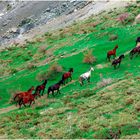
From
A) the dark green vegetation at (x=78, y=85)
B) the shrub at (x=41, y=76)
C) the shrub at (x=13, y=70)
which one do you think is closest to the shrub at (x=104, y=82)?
the dark green vegetation at (x=78, y=85)

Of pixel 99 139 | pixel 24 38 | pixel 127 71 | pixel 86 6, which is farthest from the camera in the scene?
pixel 86 6

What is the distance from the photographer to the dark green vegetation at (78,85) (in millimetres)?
23113

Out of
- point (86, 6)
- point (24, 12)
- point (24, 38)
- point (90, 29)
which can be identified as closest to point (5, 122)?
point (90, 29)

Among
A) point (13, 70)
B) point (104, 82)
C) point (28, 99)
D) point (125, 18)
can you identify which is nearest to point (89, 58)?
point (104, 82)

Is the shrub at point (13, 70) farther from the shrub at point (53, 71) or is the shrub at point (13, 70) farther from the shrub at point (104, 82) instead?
the shrub at point (104, 82)

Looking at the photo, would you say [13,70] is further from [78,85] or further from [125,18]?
[125,18]

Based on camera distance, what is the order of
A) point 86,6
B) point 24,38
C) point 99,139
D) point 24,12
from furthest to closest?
point 24,12 < point 86,6 < point 24,38 < point 99,139

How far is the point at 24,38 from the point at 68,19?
22.0 ft

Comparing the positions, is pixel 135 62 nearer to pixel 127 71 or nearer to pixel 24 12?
pixel 127 71

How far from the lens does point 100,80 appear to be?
32188 mm

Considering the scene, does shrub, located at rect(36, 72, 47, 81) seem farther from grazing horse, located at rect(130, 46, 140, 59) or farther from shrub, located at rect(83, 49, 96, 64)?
grazing horse, located at rect(130, 46, 140, 59)

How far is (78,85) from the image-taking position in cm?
3262

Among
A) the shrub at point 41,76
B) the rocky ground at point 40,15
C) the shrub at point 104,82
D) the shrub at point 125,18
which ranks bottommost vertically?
the rocky ground at point 40,15

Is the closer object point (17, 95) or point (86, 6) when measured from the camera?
point (17, 95)
